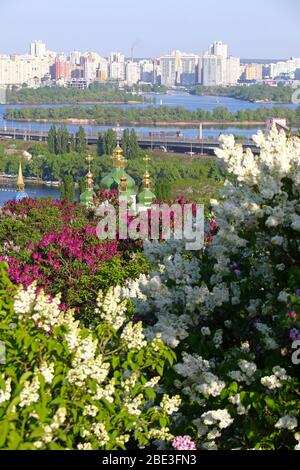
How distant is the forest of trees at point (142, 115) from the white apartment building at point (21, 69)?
21145mm

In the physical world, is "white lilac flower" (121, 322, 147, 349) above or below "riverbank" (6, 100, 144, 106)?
above

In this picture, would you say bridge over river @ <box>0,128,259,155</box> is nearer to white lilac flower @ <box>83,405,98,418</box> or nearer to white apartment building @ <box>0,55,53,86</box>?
white lilac flower @ <box>83,405,98,418</box>

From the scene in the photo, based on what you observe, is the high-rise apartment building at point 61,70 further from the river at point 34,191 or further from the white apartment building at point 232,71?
the river at point 34,191

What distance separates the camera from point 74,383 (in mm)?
2162

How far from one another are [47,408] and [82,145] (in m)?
31.0

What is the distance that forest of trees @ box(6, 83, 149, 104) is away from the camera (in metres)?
66.4

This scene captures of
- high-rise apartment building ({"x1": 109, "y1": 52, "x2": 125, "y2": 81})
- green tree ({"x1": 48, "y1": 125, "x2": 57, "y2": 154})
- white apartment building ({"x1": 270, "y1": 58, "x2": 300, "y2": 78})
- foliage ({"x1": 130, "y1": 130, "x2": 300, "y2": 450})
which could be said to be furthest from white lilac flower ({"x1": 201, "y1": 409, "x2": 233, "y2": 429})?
high-rise apartment building ({"x1": 109, "y1": 52, "x2": 125, "y2": 81})

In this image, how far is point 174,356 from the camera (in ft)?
8.08

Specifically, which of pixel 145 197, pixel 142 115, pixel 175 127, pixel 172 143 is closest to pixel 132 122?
pixel 142 115

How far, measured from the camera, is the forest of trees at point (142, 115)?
4778 cm

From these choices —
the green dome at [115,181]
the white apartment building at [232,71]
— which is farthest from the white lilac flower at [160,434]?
the white apartment building at [232,71]

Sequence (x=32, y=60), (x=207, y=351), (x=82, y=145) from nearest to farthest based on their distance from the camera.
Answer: (x=207, y=351) → (x=82, y=145) → (x=32, y=60)

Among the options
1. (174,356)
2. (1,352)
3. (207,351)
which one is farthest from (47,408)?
(207,351)
